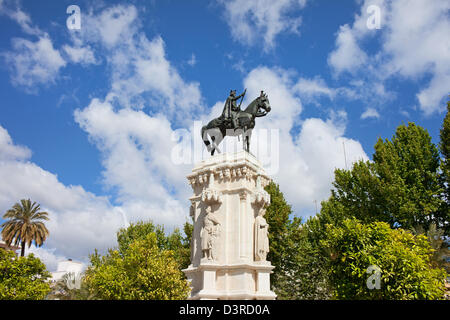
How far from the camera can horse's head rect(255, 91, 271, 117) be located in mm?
20156

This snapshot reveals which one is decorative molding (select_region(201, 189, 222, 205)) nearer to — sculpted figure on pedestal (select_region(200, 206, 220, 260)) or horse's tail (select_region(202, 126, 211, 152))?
sculpted figure on pedestal (select_region(200, 206, 220, 260))

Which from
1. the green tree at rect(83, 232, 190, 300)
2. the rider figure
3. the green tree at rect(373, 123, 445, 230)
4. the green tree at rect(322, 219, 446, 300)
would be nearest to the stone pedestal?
the green tree at rect(83, 232, 190, 300)

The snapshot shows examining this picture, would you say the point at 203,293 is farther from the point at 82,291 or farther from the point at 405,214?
the point at 405,214

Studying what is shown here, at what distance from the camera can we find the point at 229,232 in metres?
17.1

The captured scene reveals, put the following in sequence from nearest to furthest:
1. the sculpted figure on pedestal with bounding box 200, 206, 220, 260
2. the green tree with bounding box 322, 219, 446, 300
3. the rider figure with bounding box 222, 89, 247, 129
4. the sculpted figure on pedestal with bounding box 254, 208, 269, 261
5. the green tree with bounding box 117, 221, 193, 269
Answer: the green tree with bounding box 322, 219, 446, 300 < the sculpted figure on pedestal with bounding box 200, 206, 220, 260 < the sculpted figure on pedestal with bounding box 254, 208, 269, 261 < the rider figure with bounding box 222, 89, 247, 129 < the green tree with bounding box 117, 221, 193, 269

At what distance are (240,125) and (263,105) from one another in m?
1.83

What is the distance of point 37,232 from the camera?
43438 mm

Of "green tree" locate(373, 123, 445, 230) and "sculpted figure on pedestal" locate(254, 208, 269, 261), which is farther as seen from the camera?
"green tree" locate(373, 123, 445, 230)

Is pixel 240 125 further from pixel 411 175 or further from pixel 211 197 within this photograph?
pixel 411 175

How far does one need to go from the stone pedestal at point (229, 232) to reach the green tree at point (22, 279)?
8038 mm

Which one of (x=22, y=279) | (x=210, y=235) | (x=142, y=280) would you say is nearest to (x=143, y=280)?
(x=142, y=280)

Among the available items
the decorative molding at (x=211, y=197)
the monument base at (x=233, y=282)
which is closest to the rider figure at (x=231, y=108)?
the decorative molding at (x=211, y=197)
